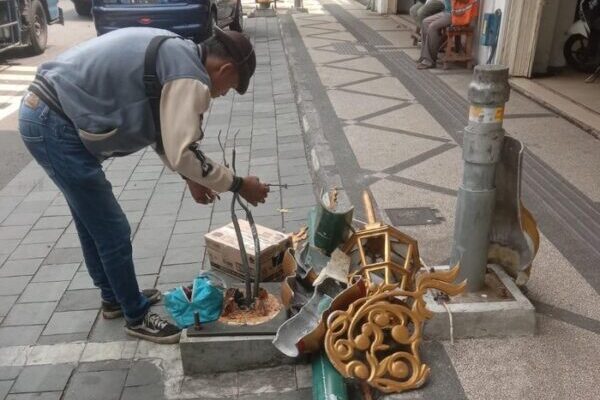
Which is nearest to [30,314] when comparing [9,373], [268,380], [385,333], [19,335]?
[19,335]

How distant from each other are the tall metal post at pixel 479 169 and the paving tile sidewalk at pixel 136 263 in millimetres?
972

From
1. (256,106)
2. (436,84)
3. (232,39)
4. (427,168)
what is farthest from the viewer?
(436,84)

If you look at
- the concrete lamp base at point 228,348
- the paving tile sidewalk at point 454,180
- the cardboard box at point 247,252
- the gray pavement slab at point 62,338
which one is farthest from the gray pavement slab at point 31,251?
the paving tile sidewalk at point 454,180

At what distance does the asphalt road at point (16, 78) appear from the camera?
220 inches

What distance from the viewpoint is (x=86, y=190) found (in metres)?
2.49

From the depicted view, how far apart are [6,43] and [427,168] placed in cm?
858

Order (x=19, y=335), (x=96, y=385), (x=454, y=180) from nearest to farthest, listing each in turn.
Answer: (x=96, y=385), (x=19, y=335), (x=454, y=180)

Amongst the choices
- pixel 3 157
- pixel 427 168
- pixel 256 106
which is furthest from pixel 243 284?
pixel 256 106

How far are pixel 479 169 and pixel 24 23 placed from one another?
33.3 feet

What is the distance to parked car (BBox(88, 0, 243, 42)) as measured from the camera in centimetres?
848

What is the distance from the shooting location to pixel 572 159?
15.6 ft

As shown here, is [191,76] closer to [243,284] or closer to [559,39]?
[243,284]

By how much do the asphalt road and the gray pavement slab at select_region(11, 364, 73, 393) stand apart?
2.85m

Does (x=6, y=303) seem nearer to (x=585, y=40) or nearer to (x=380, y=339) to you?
(x=380, y=339)
